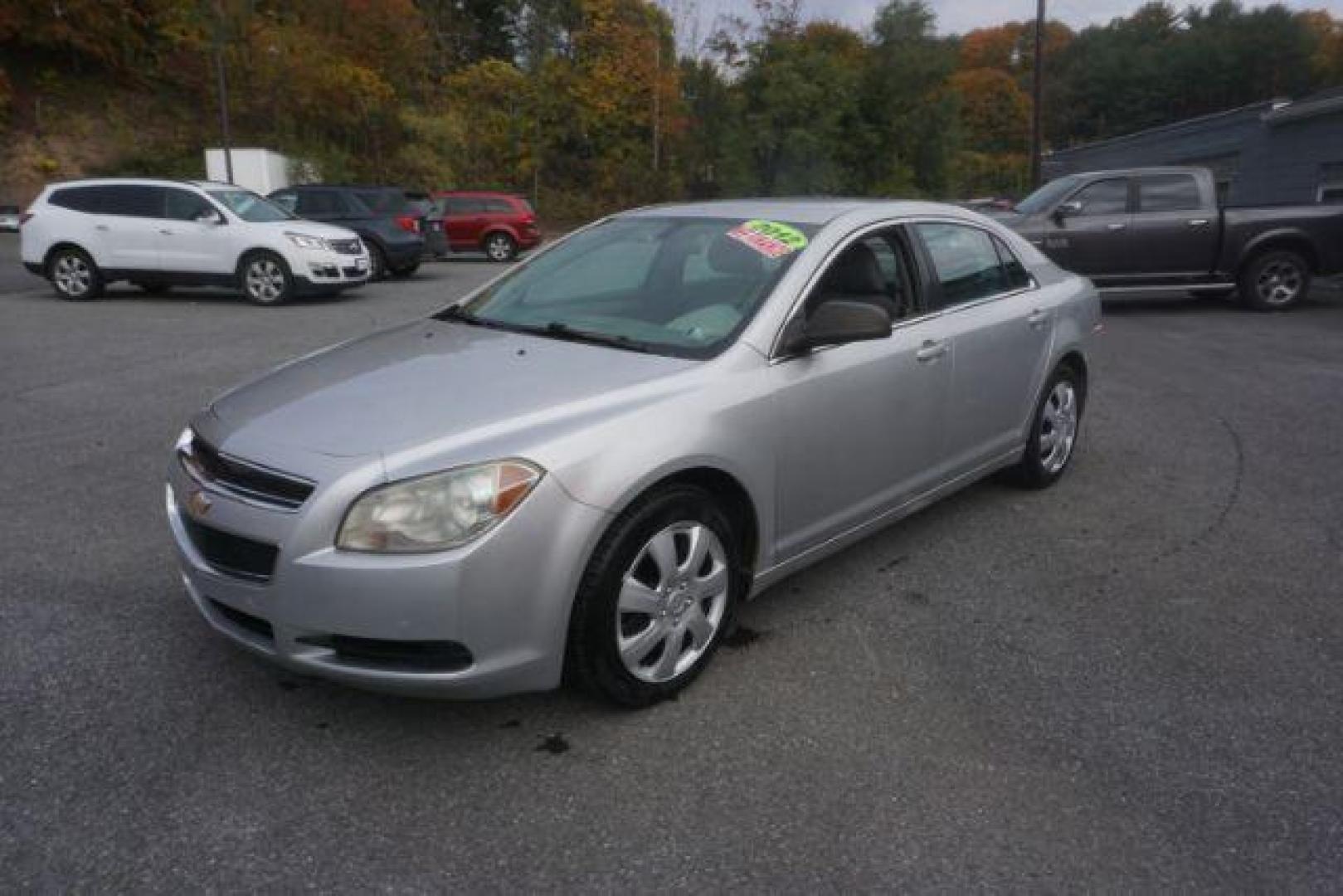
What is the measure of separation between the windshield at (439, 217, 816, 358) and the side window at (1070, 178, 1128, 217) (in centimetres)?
979

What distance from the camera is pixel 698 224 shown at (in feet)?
13.0

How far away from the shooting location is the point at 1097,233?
12109mm

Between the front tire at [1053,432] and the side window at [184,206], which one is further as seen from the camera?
the side window at [184,206]

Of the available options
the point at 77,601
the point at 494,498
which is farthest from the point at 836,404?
the point at 77,601

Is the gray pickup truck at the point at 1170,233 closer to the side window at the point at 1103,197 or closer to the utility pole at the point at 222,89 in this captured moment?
the side window at the point at 1103,197

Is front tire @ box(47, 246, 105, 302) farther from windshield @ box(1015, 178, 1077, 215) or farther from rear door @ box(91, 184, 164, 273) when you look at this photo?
windshield @ box(1015, 178, 1077, 215)

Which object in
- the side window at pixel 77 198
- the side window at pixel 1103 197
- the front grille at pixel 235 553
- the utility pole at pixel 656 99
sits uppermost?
the utility pole at pixel 656 99

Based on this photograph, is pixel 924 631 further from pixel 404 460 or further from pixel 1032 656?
pixel 404 460

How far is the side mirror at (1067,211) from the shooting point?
1201 centimetres

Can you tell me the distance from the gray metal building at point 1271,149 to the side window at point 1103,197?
5069 mm

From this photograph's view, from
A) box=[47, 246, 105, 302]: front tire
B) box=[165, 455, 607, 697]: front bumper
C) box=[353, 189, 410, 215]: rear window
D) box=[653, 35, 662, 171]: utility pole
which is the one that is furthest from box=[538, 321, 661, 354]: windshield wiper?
box=[653, 35, 662, 171]: utility pole

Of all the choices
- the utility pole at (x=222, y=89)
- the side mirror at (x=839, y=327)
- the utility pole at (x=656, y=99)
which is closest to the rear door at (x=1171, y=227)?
the side mirror at (x=839, y=327)

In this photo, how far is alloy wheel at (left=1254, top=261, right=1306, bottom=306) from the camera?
12.5 meters

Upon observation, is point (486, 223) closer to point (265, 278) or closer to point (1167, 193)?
point (265, 278)
